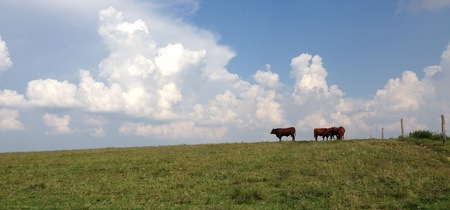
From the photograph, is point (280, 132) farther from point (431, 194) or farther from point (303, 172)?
point (431, 194)

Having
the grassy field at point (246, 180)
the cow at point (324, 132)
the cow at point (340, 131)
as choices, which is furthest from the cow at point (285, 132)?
the grassy field at point (246, 180)

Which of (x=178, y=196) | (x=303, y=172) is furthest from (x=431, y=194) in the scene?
(x=178, y=196)

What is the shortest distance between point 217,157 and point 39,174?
12.0 metres

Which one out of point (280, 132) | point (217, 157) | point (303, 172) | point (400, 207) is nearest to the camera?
point (400, 207)

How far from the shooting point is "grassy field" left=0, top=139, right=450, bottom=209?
16.7m

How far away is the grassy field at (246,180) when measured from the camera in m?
16.7

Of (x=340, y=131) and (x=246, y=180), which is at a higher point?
(x=340, y=131)

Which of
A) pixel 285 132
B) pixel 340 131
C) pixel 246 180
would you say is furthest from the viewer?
pixel 285 132

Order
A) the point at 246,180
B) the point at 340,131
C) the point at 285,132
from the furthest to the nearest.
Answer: the point at 285,132, the point at 340,131, the point at 246,180

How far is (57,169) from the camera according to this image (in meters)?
27.4

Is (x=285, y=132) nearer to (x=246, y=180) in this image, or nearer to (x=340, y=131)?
(x=340, y=131)

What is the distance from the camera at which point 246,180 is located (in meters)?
21.5

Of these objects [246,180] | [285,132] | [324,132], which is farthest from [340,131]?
[246,180]

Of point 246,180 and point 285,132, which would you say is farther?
point 285,132
